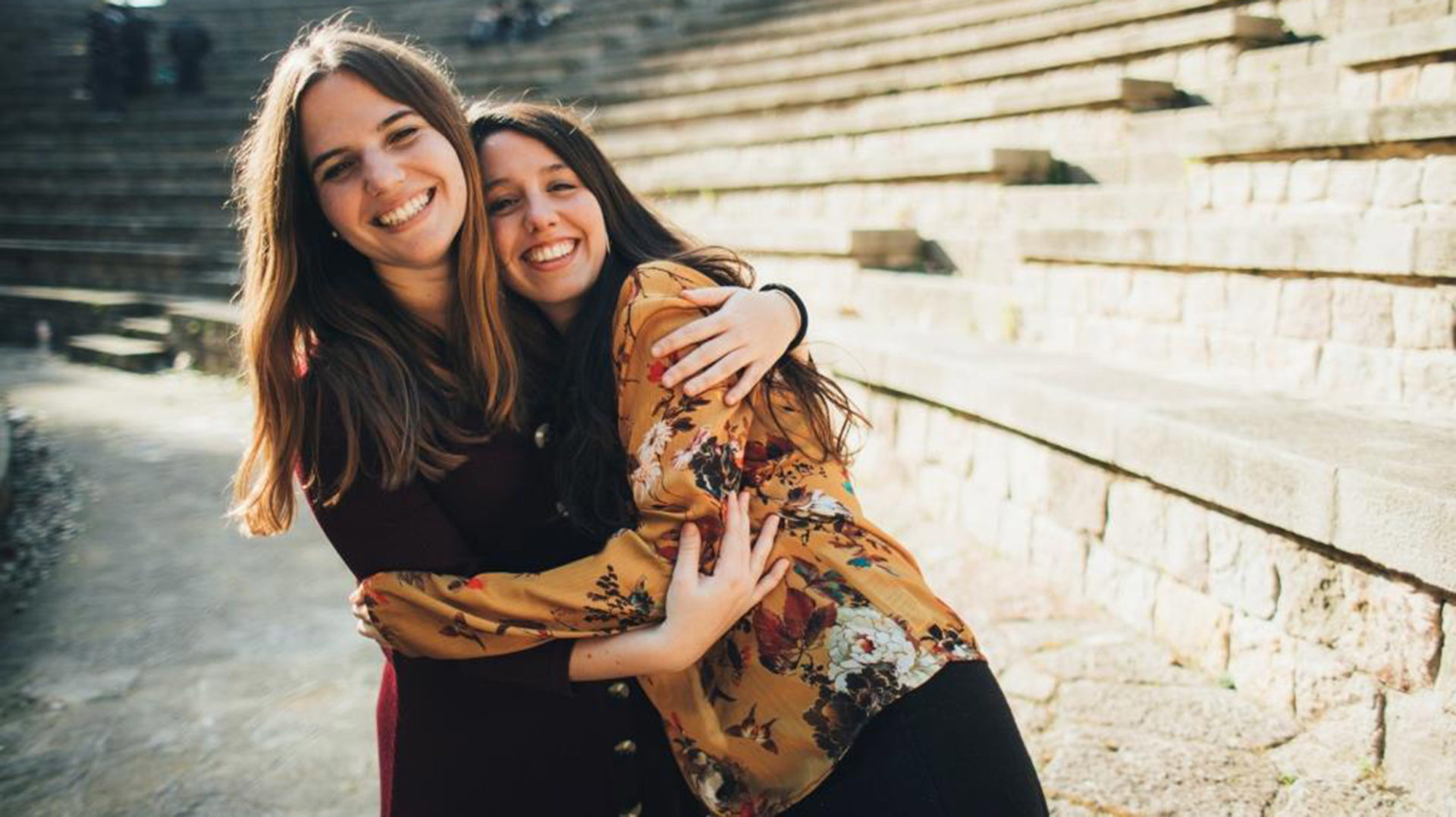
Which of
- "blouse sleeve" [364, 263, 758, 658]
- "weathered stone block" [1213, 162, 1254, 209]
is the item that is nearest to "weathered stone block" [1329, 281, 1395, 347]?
"weathered stone block" [1213, 162, 1254, 209]

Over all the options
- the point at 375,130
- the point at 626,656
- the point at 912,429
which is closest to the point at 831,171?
the point at 912,429

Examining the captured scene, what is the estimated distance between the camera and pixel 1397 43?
3312 mm

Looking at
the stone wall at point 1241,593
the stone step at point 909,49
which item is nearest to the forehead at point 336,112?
the stone wall at point 1241,593

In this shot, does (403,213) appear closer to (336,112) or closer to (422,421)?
(336,112)

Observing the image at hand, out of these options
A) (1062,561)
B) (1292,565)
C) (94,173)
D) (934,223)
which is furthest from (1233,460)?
(94,173)

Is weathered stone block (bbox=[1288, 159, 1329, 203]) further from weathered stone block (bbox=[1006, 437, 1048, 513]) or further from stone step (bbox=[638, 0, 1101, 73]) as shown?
stone step (bbox=[638, 0, 1101, 73])

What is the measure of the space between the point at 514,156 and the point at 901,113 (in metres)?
4.79

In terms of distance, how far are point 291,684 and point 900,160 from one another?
157 inches

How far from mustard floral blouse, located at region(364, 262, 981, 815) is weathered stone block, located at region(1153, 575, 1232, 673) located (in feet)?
4.44

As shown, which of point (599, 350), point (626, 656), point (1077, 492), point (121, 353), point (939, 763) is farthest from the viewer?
point (121, 353)

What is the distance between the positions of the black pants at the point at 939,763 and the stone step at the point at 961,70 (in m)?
4.39

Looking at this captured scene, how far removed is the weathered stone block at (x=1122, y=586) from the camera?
2590 millimetres

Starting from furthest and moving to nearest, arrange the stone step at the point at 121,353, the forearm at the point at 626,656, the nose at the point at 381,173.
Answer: the stone step at the point at 121,353
the nose at the point at 381,173
the forearm at the point at 626,656

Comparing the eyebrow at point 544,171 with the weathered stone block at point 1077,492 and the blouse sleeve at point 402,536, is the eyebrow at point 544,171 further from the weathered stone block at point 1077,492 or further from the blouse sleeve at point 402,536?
the weathered stone block at point 1077,492
